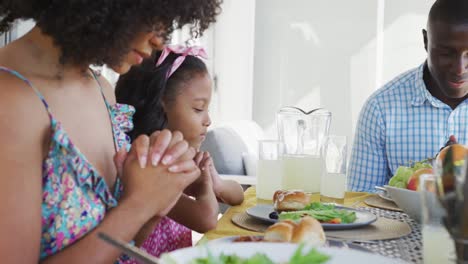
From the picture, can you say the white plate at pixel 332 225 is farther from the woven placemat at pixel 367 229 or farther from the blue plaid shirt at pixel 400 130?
the blue plaid shirt at pixel 400 130

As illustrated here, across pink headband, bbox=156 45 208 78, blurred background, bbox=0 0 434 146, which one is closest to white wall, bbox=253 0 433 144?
blurred background, bbox=0 0 434 146

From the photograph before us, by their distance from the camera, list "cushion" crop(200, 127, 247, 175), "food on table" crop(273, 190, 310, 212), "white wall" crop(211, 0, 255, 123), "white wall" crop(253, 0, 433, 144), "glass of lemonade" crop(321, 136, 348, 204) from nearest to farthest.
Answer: "food on table" crop(273, 190, 310, 212), "glass of lemonade" crop(321, 136, 348, 204), "cushion" crop(200, 127, 247, 175), "white wall" crop(253, 0, 433, 144), "white wall" crop(211, 0, 255, 123)

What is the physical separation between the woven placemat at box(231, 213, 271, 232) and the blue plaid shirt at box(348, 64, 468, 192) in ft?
2.98

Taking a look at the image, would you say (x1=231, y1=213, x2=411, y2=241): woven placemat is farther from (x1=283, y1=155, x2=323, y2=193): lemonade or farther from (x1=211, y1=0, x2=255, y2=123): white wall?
(x1=211, y1=0, x2=255, y2=123): white wall

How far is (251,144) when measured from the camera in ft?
12.0

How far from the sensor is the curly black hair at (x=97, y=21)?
921mm

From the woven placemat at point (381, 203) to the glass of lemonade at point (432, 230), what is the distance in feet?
1.79

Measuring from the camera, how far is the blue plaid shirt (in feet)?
6.76

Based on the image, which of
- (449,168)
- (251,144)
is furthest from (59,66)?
(251,144)

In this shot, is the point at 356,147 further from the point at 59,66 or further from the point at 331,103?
the point at 331,103

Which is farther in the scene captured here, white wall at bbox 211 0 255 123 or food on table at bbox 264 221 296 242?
white wall at bbox 211 0 255 123

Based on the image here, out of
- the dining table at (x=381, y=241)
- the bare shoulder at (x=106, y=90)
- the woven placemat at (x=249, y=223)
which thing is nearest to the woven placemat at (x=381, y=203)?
the dining table at (x=381, y=241)

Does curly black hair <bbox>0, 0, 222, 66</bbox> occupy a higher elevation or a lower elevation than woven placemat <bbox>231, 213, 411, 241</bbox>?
higher

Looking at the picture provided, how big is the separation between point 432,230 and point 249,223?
17.8 inches
